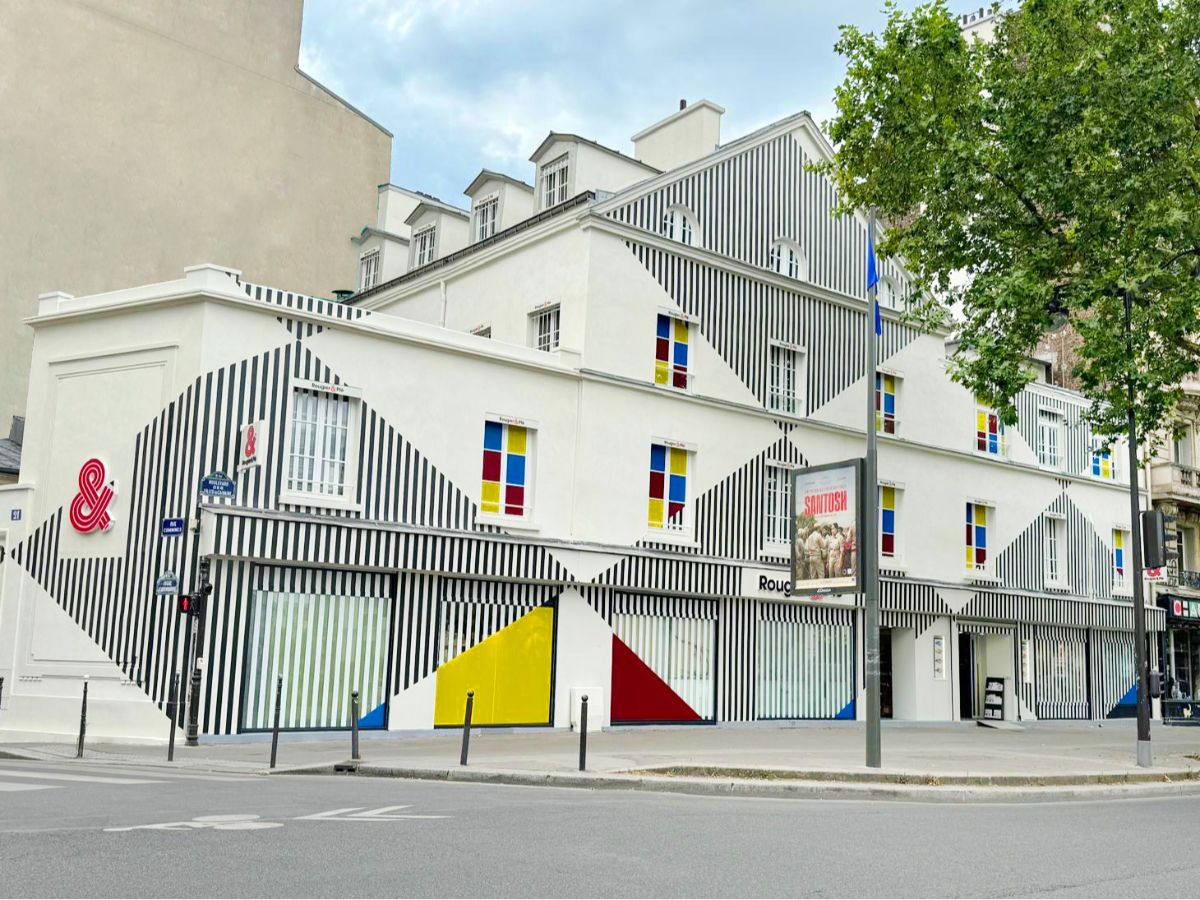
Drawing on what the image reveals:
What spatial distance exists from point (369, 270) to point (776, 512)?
12830mm

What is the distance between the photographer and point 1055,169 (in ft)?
72.2

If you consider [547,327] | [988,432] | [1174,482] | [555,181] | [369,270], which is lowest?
[1174,482]

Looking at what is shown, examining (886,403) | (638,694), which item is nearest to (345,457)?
(638,694)

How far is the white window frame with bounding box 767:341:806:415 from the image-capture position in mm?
28531

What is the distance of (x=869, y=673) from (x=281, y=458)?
10.4 meters

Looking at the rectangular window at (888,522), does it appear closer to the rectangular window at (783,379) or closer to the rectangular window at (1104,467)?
the rectangular window at (783,379)

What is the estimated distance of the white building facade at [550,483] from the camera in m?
20.7

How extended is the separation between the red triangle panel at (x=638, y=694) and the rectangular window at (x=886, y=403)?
30.9ft

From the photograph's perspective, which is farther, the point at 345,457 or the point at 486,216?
the point at 486,216

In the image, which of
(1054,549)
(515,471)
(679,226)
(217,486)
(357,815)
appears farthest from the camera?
(1054,549)

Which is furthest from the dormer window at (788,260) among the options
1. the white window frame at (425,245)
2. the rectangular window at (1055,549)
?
the rectangular window at (1055,549)

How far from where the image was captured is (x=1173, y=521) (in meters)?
38.4

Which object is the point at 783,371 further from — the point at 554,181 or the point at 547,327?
the point at 554,181

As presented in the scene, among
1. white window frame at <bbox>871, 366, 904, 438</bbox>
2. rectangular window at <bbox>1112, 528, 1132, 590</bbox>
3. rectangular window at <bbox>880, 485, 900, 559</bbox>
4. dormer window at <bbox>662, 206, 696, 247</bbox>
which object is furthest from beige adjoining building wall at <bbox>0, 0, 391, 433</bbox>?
rectangular window at <bbox>1112, 528, 1132, 590</bbox>
